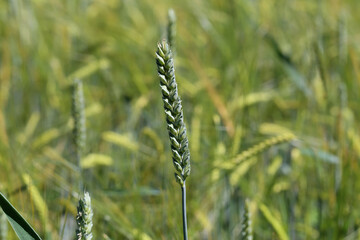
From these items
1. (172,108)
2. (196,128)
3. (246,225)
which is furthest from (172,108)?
(196,128)

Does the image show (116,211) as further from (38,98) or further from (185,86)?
(38,98)

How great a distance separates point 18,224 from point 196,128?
3.06ft

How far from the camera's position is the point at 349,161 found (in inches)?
44.6

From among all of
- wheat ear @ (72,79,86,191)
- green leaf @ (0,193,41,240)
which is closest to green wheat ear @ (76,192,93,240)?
green leaf @ (0,193,41,240)

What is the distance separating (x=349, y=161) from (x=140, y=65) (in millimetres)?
1296

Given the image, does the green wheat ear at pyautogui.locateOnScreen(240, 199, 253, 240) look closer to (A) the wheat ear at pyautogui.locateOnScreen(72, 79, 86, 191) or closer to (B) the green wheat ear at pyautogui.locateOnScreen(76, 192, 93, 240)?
(B) the green wheat ear at pyautogui.locateOnScreen(76, 192, 93, 240)

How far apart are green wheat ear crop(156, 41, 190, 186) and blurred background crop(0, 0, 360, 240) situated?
0.20m

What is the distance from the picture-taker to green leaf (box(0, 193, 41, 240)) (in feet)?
1.90

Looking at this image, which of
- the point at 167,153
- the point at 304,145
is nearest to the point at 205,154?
the point at 304,145

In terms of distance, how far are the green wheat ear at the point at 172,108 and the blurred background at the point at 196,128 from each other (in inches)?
8.0

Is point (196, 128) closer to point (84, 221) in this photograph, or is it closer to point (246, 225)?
point (246, 225)

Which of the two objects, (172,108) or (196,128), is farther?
(196,128)

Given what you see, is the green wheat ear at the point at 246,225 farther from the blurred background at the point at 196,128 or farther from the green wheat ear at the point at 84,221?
the green wheat ear at the point at 84,221

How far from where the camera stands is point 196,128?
149cm
